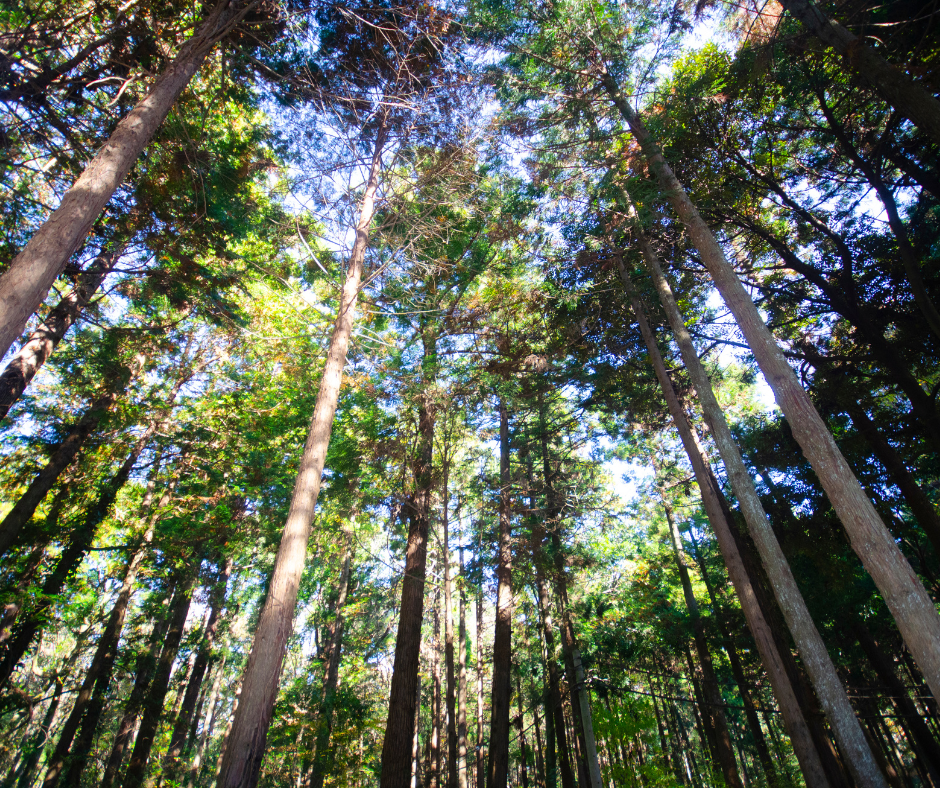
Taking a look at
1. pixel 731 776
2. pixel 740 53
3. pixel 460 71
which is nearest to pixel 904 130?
pixel 740 53

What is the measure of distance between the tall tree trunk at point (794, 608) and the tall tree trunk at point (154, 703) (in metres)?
12.4

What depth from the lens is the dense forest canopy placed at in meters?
6.25

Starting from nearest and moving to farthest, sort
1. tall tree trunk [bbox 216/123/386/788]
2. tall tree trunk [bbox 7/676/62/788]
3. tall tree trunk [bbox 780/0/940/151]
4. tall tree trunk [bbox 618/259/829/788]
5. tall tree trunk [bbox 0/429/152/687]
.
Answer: tall tree trunk [bbox 216/123/386/788], tall tree trunk [bbox 780/0/940/151], tall tree trunk [bbox 618/259/829/788], tall tree trunk [bbox 0/429/152/687], tall tree trunk [bbox 7/676/62/788]

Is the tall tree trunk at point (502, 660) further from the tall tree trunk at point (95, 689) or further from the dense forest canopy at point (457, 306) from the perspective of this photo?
the tall tree trunk at point (95, 689)

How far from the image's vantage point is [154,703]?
10.2 m

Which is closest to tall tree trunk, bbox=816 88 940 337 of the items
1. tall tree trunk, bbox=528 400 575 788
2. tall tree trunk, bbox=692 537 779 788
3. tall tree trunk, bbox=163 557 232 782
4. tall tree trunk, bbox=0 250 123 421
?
tall tree trunk, bbox=528 400 575 788

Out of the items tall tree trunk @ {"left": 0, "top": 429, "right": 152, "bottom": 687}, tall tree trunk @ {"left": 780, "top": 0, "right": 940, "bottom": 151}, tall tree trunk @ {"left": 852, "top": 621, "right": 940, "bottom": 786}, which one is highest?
tall tree trunk @ {"left": 780, "top": 0, "right": 940, "bottom": 151}

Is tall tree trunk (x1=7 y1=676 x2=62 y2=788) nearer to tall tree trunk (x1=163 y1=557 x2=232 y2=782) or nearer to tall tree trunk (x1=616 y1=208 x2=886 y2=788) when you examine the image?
tall tree trunk (x1=163 y1=557 x2=232 y2=782)

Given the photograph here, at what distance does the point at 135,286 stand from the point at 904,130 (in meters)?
17.4

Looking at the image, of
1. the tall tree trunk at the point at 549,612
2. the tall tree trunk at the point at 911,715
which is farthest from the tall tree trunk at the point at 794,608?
the tall tree trunk at the point at 911,715

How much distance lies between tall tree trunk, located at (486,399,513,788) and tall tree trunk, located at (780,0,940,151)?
29.3ft

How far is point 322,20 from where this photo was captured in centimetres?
732

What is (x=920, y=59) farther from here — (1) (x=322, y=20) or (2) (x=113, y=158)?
(2) (x=113, y=158)

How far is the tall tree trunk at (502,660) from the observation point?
9.30 meters
